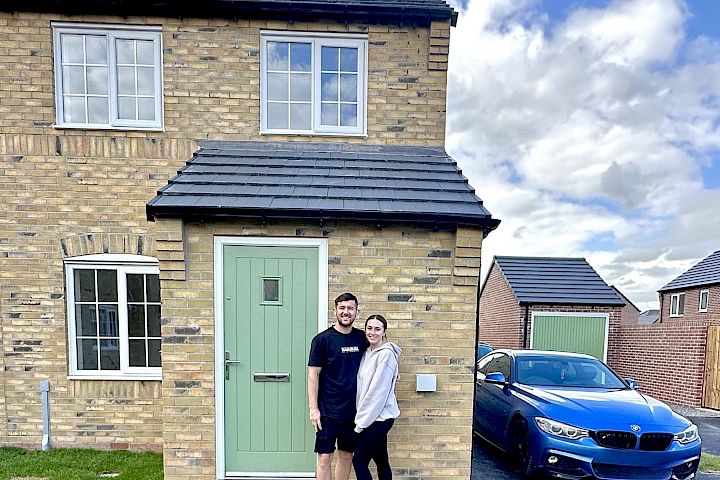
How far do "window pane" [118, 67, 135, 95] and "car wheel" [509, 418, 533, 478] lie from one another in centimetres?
641

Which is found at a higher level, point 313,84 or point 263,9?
point 263,9

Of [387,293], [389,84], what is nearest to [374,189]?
[387,293]

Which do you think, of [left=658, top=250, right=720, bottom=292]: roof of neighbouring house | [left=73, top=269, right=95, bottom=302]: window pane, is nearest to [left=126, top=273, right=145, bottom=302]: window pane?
[left=73, top=269, right=95, bottom=302]: window pane

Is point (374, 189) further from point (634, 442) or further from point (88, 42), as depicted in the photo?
point (88, 42)

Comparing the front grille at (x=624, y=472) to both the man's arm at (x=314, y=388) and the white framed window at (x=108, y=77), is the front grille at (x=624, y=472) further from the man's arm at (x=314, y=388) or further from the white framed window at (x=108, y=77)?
the white framed window at (x=108, y=77)

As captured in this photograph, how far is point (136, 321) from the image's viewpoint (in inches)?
193

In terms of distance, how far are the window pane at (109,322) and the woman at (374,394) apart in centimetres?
349

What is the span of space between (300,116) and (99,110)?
2561mm

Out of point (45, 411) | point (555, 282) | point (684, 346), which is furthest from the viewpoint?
point (555, 282)

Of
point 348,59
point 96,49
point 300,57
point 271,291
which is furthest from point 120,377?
point 348,59

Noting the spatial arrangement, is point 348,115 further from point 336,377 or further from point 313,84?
point 336,377

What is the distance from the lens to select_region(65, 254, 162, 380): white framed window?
479 cm

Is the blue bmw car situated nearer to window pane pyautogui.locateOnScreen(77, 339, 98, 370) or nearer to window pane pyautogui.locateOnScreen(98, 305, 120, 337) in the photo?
window pane pyautogui.locateOnScreen(98, 305, 120, 337)

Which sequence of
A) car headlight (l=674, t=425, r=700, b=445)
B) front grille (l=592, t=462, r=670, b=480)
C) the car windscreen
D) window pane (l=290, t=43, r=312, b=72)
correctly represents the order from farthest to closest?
the car windscreen, window pane (l=290, t=43, r=312, b=72), car headlight (l=674, t=425, r=700, b=445), front grille (l=592, t=462, r=670, b=480)
